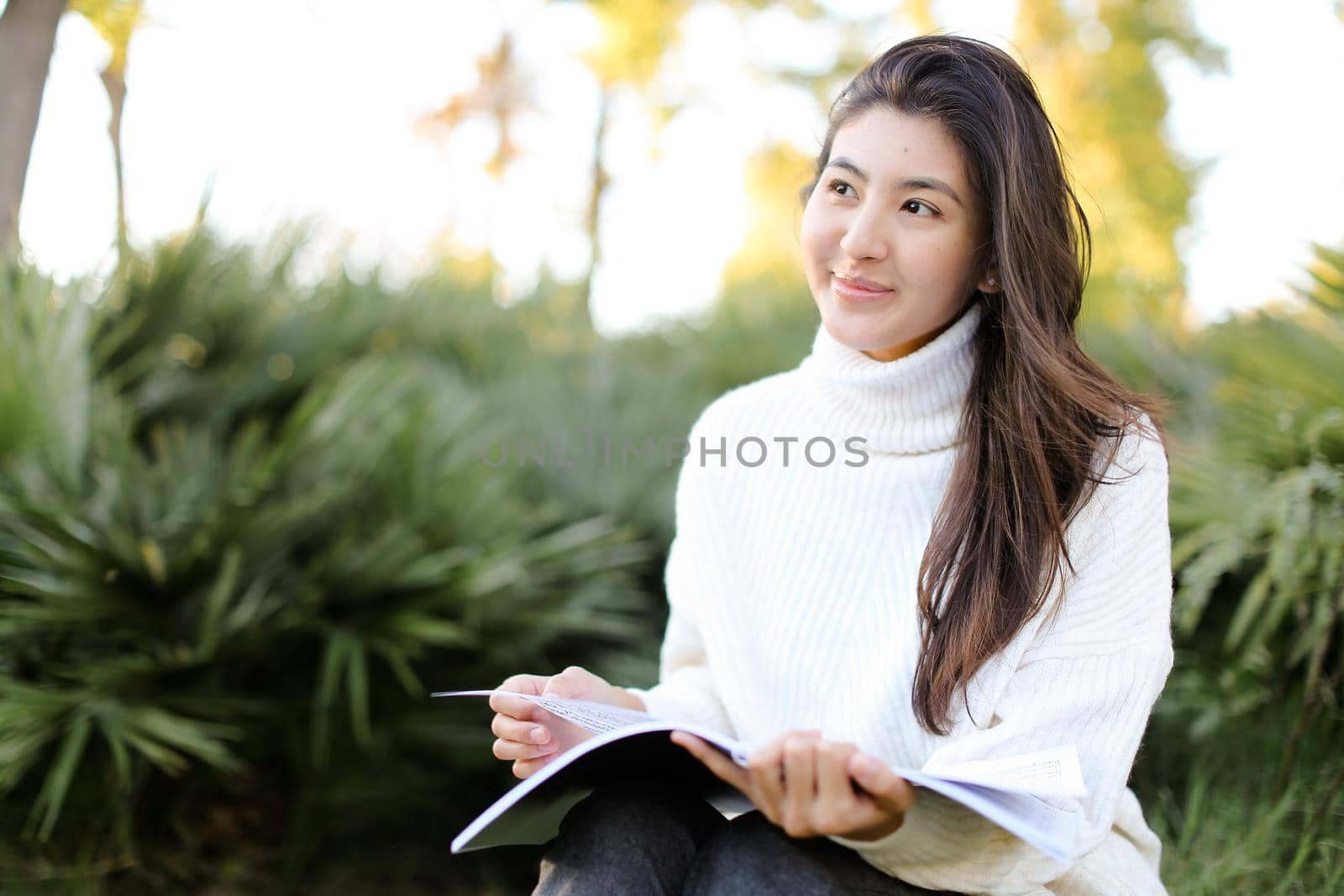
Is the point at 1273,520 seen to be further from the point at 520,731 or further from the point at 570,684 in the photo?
the point at 520,731

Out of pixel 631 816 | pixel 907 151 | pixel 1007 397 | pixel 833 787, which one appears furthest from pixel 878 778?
pixel 907 151

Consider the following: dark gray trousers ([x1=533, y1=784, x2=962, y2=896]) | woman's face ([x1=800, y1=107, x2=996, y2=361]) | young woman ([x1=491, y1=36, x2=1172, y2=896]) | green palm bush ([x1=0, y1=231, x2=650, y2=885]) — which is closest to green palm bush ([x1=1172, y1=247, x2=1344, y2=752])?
young woman ([x1=491, y1=36, x2=1172, y2=896])

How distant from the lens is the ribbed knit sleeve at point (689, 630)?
195 cm

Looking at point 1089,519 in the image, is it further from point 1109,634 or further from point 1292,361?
point 1292,361

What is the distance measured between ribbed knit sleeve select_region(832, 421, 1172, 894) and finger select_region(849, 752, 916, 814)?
9 centimetres

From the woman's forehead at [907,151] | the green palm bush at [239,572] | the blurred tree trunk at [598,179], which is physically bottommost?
the green palm bush at [239,572]

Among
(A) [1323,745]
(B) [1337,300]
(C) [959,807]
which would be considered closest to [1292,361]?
(B) [1337,300]

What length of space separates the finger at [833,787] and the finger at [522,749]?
1.49 ft

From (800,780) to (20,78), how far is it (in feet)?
9.52

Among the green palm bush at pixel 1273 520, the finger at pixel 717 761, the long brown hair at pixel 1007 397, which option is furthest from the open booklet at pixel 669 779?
the green palm bush at pixel 1273 520

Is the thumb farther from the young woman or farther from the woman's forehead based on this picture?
the woman's forehead

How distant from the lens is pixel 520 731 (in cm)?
155

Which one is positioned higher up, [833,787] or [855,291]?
[855,291]

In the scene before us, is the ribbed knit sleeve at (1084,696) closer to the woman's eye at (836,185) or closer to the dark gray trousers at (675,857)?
the dark gray trousers at (675,857)
